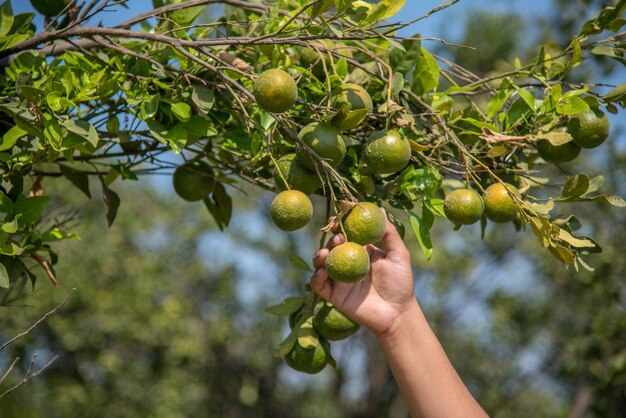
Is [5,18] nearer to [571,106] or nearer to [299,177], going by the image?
[299,177]

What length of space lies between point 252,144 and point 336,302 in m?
0.38

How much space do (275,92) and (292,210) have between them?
0.18 meters

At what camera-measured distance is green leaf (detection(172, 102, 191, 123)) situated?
1171 mm

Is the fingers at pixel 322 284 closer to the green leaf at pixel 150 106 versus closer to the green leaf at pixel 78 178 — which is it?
the green leaf at pixel 150 106

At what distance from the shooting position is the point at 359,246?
1054 mm

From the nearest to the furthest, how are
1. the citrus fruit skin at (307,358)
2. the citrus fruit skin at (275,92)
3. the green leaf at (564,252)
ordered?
the citrus fruit skin at (275,92)
the green leaf at (564,252)
the citrus fruit skin at (307,358)

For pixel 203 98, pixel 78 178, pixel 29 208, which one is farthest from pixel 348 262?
pixel 78 178

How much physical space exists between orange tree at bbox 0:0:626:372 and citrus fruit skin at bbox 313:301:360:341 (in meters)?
0.03

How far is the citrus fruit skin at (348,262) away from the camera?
3.40 ft

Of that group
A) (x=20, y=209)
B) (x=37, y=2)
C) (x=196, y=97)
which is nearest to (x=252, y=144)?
(x=196, y=97)

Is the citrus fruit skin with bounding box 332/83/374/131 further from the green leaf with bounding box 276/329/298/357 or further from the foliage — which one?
the green leaf with bounding box 276/329/298/357

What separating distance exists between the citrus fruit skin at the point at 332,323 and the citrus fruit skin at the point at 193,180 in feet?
1.20

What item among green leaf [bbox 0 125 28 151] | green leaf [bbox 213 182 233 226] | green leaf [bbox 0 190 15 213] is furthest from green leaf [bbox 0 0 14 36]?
green leaf [bbox 213 182 233 226]

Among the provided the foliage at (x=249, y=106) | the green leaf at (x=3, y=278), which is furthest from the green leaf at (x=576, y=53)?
the green leaf at (x=3, y=278)
